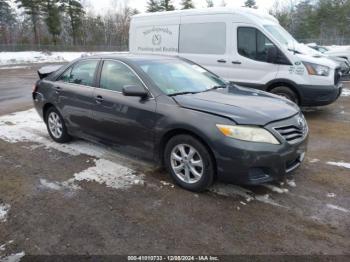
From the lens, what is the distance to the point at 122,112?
4.55 m

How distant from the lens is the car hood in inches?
147

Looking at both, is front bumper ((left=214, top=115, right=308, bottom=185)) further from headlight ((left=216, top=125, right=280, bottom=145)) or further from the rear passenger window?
the rear passenger window

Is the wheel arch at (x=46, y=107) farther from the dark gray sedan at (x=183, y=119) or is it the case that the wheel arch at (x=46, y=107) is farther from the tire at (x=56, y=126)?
the dark gray sedan at (x=183, y=119)

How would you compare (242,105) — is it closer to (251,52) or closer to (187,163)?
(187,163)

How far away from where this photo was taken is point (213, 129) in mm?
3699

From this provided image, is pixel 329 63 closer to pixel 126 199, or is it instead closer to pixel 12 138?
pixel 126 199

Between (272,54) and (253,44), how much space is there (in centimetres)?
51

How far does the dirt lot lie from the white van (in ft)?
7.51

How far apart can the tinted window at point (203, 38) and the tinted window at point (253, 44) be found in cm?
44

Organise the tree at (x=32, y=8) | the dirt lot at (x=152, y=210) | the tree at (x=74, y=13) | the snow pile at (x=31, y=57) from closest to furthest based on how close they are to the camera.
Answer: the dirt lot at (x=152, y=210), the snow pile at (x=31, y=57), the tree at (x=32, y=8), the tree at (x=74, y=13)

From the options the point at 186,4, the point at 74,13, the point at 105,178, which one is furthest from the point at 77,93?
the point at 186,4

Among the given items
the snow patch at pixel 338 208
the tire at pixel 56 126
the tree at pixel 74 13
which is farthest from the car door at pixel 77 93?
the tree at pixel 74 13

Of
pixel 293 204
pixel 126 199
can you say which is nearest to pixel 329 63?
pixel 293 204

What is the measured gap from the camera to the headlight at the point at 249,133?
3.61m
